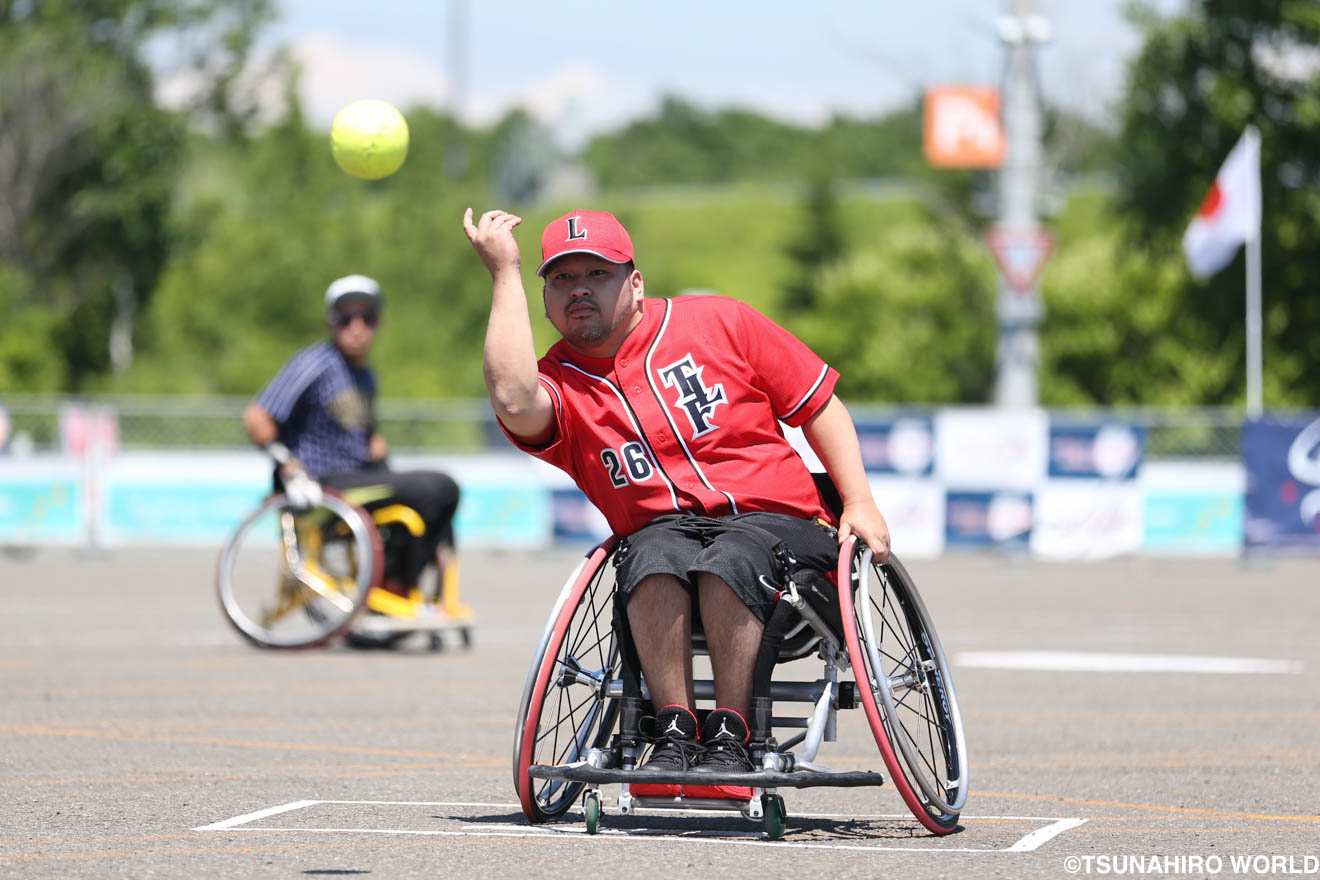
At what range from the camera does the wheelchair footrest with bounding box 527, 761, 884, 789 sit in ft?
15.1

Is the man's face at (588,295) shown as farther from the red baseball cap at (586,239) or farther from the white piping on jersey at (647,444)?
the white piping on jersey at (647,444)

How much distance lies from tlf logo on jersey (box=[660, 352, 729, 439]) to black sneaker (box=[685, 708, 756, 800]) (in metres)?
0.75

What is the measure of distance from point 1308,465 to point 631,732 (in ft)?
50.3

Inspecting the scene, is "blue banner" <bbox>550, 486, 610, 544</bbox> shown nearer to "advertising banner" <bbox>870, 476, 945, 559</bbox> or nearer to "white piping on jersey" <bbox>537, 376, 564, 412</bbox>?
"advertising banner" <bbox>870, 476, 945, 559</bbox>

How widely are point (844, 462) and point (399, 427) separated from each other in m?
17.6

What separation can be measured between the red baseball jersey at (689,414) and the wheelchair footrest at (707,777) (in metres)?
0.71

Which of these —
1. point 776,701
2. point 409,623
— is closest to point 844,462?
point 776,701

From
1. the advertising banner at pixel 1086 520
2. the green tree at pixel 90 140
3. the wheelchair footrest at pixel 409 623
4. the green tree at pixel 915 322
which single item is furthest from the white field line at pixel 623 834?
the green tree at pixel 915 322

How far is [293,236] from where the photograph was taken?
2274 inches

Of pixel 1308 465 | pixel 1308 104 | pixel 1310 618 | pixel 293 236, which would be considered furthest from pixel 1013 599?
pixel 293 236

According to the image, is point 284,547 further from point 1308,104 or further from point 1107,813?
point 1308,104

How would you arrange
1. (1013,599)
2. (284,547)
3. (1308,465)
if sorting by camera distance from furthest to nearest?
(1308,465) < (1013,599) < (284,547)

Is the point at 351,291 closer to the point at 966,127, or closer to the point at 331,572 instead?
the point at 331,572

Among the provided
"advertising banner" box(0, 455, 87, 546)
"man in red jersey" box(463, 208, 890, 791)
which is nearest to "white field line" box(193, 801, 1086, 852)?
"man in red jersey" box(463, 208, 890, 791)
